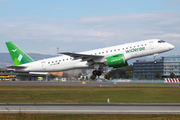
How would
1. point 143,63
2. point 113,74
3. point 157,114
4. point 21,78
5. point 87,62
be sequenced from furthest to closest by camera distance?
1. point 143,63
2. point 113,74
3. point 21,78
4. point 87,62
5. point 157,114

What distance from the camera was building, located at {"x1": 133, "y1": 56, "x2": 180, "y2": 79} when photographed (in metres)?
146

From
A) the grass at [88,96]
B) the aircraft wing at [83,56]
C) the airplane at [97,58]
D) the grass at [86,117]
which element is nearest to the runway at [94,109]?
the grass at [86,117]

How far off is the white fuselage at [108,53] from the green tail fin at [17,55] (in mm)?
1479

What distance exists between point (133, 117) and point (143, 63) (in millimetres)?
151566

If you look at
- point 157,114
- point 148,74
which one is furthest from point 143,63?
point 157,114

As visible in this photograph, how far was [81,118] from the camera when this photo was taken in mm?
14125

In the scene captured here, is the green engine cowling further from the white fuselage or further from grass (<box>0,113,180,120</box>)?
grass (<box>0,113,180,120</box>)

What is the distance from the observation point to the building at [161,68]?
5758 inches

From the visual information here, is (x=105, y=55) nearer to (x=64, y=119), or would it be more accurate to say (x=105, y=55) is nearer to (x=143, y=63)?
(x=64, y=119)

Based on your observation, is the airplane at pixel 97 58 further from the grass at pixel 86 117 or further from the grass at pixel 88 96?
the grass at pixel 86 117

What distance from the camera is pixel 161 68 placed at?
5910 inches

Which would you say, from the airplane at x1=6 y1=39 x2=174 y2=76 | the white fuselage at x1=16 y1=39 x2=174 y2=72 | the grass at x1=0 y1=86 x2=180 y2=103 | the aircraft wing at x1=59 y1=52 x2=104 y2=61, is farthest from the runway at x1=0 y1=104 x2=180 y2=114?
the aircraft wing at x1=59 y1=52 x2=104 y2=61

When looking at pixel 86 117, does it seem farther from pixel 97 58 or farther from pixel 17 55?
pixel 17 55

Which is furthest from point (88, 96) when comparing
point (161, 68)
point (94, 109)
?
point (161, 68)
